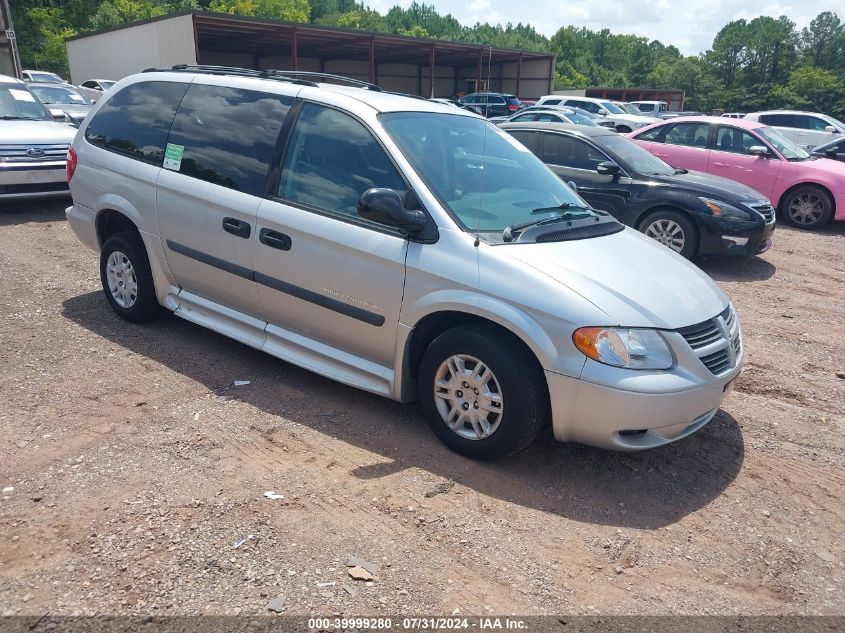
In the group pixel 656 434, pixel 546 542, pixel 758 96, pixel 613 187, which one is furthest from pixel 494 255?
pixel 758 96

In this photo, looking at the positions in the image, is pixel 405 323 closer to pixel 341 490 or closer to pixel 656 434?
pixel 341 490

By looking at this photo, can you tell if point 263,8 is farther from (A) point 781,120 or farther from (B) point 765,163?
(B) point 765,163

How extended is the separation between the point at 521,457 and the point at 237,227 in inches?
92.1

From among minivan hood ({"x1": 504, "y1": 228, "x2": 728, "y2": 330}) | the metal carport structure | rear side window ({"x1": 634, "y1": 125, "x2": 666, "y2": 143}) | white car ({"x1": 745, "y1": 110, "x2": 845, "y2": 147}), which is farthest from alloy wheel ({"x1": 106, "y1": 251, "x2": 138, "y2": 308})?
white car ({"x1": 745, "y1": 110, "x2": 845, "y2": 147})

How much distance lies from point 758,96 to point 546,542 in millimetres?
87076

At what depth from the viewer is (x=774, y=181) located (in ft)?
36.3

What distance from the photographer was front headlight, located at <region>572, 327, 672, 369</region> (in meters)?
3.34

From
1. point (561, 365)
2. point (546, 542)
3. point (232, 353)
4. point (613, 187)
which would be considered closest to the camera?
point (546, 542)

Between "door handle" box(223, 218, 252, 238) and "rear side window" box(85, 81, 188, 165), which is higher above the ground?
"rear side window" box(85, 81, 188, 165)

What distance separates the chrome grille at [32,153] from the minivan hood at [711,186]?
7.99 metres

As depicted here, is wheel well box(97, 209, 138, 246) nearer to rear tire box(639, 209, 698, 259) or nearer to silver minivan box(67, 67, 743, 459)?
silver minivan box(67, 67, 743, 459)

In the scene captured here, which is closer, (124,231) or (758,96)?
(124,231)

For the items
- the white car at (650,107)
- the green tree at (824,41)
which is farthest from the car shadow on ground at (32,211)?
the green tree at (824,41)

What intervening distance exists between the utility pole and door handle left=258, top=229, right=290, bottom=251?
732 inches
